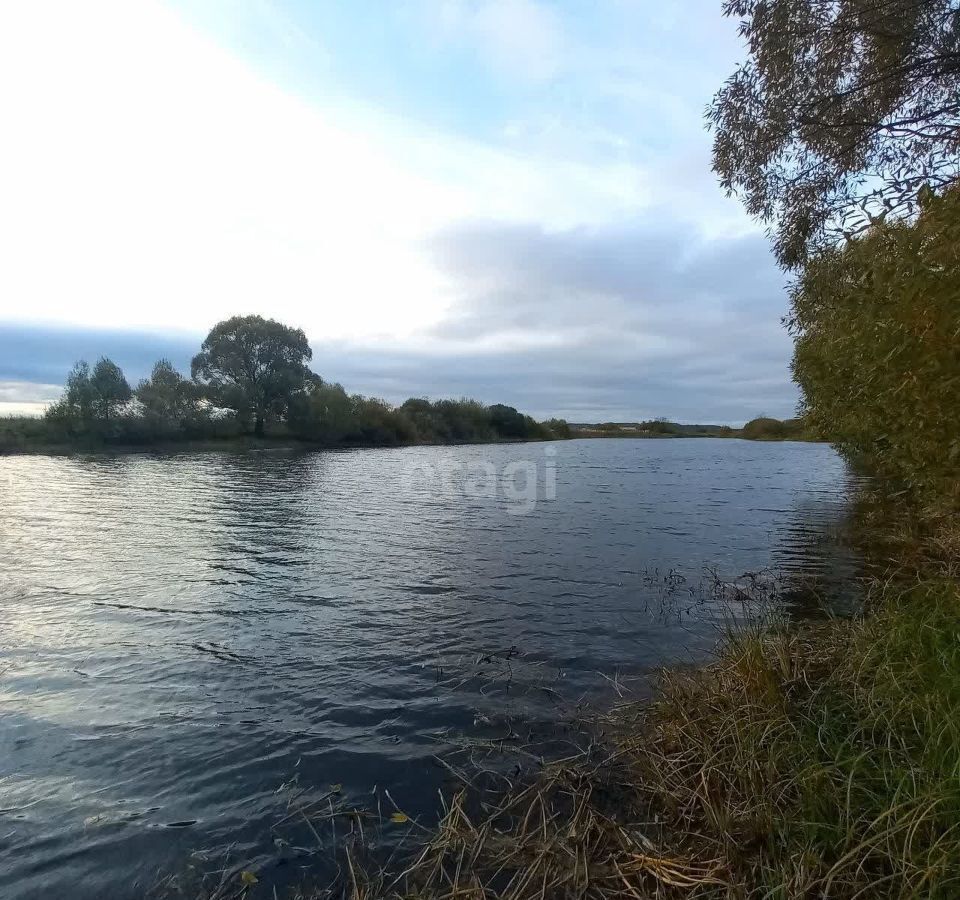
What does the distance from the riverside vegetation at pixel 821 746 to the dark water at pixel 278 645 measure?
1254 millimetres

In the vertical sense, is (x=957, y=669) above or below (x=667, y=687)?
above

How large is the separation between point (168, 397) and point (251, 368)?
41.4 feet

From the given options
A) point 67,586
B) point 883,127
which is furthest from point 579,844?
point 67,586

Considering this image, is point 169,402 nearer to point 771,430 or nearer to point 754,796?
point 754,796

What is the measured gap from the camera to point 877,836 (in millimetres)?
3428

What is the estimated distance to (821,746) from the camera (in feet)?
15.2

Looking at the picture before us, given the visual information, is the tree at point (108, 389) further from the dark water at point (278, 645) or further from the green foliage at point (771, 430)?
the green foliage at point (771, 430)

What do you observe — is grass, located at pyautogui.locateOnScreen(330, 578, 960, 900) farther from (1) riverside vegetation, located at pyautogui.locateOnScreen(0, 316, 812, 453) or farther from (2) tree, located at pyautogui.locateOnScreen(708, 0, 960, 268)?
(1) riverside vegetation, located at pyautogui.locateOnScreen(0, 316, 812, 453)

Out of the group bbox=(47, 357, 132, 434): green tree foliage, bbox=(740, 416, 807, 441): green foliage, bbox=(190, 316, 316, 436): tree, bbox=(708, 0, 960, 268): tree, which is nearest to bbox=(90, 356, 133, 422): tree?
bbox=(47, 357, 132, 434): green tree foliage

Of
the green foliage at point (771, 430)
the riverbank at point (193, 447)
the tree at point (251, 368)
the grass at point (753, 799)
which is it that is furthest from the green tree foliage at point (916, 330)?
the green foliage at point (771, 430)

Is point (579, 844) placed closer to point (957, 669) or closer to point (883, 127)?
point (957, 669)

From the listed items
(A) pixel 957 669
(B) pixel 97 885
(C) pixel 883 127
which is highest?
(C) pixel 883 127

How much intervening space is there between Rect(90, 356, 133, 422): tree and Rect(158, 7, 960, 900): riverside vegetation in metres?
69.4

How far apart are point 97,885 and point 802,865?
17.0ft
